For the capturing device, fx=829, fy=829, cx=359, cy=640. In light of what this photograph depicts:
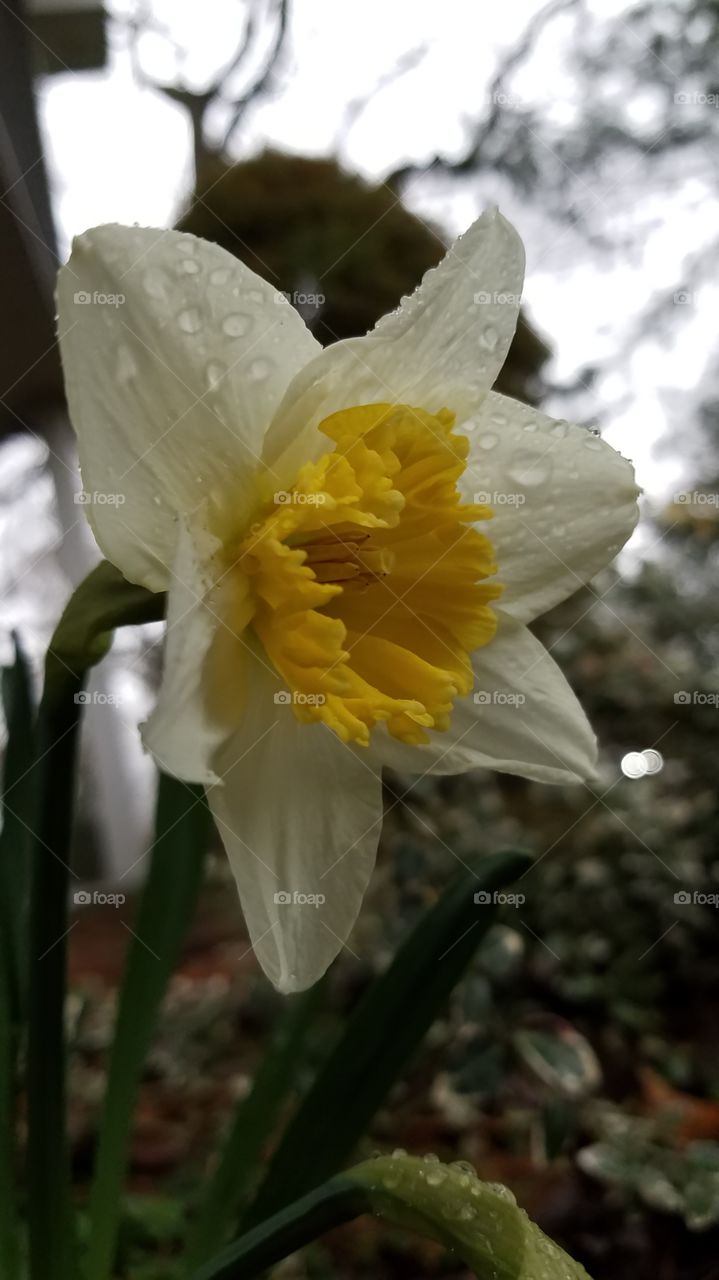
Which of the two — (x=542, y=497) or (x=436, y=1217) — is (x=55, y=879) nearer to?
(x=436, y=1217)

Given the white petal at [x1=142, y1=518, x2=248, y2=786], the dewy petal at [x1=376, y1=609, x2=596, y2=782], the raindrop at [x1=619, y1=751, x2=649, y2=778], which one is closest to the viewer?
the white petal at [x1=142, y1=518, x2=248, y2=786]

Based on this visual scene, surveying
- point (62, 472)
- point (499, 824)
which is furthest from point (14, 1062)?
point (62, 472)

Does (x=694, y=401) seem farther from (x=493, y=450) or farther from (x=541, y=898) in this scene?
(x=493, y=450)

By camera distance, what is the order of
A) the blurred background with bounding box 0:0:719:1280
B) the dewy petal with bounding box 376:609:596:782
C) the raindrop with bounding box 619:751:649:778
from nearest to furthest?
the dewy petal with bounding box 376:609:596:782
the blurred background with bounding box 0:0:719:1280
the raindrop with bounding box 619:751:649:778

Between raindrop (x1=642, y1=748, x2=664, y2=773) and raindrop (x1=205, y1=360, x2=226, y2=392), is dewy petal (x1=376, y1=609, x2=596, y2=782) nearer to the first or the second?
raindrop (x1=205, y1=360, x2=226, y2=392)

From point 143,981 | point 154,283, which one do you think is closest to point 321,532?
point 154,283

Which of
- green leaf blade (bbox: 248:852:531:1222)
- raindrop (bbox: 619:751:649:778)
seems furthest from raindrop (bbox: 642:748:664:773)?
green leaf blade (bbox: 248:852:531:1222)
